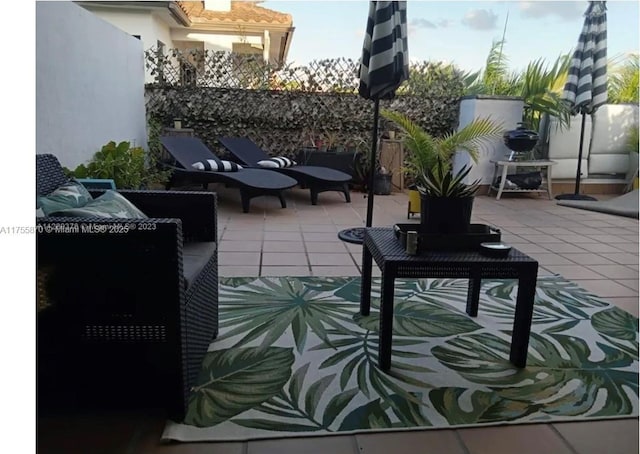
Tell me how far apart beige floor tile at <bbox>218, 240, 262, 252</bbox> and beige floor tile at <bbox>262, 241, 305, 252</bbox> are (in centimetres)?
7

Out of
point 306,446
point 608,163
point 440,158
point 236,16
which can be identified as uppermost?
point 236,16

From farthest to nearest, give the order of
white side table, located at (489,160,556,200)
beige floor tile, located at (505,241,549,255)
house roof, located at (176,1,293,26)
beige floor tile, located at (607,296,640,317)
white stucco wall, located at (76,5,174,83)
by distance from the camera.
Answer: house roof, located at (176,1,293,26)
white stucco wall, located at (76,5,174,83)
white side table, located at (489,160,556,200)
beige floor tile, located at (505,241,549,255)
beige floor tile, located at (607,296,640,317)

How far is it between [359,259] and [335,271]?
1.22 ft

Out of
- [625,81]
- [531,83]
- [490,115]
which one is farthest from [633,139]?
[490,115]

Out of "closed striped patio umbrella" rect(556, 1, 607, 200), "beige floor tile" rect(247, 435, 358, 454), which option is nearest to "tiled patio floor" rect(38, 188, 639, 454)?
"beige floor tile" rect(247, 435, 358, 454)

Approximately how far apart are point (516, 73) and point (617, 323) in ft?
18.3

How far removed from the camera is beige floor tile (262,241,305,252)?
12.1 feet

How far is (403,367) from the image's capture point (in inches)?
76.8

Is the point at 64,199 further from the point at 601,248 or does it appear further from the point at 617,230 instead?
the point at 617,230

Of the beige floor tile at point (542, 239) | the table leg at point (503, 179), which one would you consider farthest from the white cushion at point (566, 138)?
the beige floor tile at point (542, 239)

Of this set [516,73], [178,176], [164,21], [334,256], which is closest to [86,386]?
[334,256]

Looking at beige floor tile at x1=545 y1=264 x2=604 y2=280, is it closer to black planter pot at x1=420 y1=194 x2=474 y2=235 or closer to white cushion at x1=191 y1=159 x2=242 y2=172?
black planter pot at x1=420 y1=194 x2=474 y2=235

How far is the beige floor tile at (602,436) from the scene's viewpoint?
4.87 feet

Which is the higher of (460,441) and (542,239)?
(542,239)
